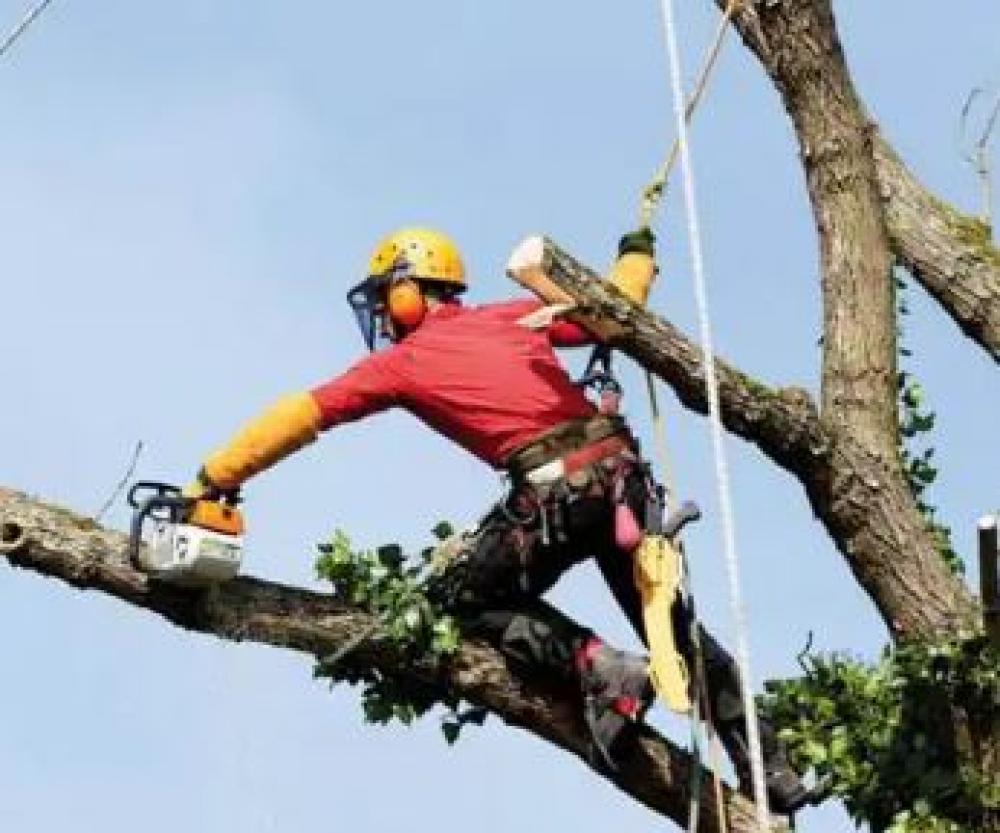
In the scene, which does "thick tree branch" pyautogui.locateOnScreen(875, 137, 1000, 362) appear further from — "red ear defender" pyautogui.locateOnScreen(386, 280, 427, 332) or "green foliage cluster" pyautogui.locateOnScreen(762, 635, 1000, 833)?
"red ear defender" pyautogui.locateOnScreen(386, 280, 427, 332)

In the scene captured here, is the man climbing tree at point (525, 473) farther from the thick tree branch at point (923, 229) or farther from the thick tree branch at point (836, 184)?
the thick tree branch at point (923, 229)

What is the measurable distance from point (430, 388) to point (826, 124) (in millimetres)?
1519

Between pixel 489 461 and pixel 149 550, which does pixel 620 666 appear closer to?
pixel 489 461

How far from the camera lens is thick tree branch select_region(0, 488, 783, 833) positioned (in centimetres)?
751

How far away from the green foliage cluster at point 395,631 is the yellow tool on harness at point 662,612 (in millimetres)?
480

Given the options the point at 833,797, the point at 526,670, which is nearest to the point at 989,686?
the point at 833,797

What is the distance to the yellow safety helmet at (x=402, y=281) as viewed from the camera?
7945 mm

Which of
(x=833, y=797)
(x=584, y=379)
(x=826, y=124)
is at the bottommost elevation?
(x=833, y=797)

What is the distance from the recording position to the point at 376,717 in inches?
301

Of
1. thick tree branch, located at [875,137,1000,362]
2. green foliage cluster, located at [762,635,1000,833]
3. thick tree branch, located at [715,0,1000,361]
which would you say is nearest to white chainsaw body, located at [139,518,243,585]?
green foliage cluster, located at [762,635,1000,833]

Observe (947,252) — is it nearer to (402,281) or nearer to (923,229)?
(923,229)

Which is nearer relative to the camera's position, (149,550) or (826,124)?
(149,550)

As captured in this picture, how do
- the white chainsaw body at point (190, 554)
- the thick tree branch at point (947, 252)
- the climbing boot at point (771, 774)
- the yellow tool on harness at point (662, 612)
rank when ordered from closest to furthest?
the yellow tool on harness at point (662, 612), the white chainsaw body at point (190, 554), the climbing boot at point (771, 774), the thick tree branch at point (947, 252)

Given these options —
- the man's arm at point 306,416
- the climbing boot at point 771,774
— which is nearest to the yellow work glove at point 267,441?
the man's arm at point 306,416
